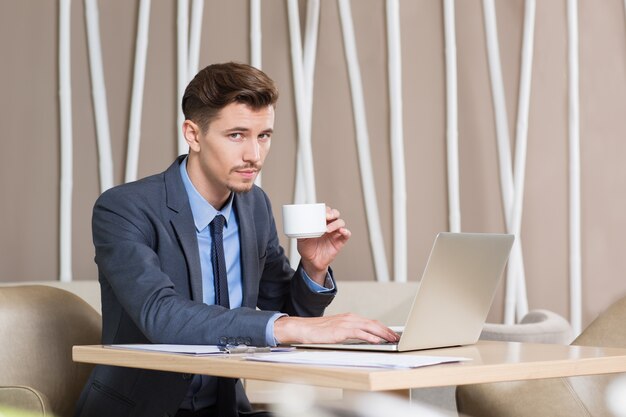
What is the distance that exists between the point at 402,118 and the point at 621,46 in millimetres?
865

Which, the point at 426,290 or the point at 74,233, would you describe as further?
the point at 74,233

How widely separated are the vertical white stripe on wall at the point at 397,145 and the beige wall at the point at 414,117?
105 mm

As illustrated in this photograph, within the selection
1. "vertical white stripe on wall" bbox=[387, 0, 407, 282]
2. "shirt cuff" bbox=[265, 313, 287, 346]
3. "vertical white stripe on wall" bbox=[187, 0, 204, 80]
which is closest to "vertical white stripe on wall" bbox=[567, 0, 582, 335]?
"vertical white stripe on wall" bbox=[387, 0, 407, 282]

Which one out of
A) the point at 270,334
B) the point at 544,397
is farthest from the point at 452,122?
the point at 270,334

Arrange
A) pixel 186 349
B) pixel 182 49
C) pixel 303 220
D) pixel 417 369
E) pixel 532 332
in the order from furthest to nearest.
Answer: pixel 182 49 < pixel 532 332 < pixel 303 220 < pixel 186 349 < pixel 417 369

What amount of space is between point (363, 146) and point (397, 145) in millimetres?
120

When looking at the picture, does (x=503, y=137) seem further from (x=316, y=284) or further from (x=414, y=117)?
(x=316, y=284)

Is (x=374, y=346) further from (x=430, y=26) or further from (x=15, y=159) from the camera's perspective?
(x=430, y=26)

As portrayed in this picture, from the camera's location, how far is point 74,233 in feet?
10.6

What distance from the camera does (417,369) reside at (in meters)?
1.06

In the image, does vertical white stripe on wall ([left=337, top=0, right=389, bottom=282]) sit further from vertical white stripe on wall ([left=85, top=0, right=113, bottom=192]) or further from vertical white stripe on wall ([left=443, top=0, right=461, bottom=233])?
vertical white stripe on wall ([left=85, top=0, right=113, bottom=192])

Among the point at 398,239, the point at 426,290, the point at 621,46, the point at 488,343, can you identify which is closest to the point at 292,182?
the point at 398,239

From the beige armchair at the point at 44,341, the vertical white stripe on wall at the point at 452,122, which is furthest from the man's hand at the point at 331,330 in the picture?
the vertical white stripe on wall at the point at 452,122

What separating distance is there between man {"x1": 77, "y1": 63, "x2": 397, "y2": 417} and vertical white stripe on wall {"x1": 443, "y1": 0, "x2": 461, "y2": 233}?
64.0 inches
